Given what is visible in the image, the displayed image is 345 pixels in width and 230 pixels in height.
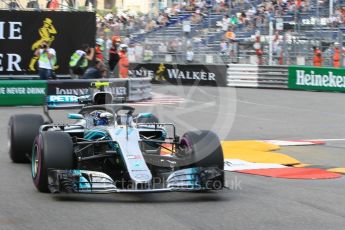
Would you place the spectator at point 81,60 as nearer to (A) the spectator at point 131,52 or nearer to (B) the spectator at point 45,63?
(B) the spectator at point 45,63

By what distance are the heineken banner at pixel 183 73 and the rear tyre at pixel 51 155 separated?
78.7 ft

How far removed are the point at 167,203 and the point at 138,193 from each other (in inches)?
15.0

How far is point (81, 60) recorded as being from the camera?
24.2 metres

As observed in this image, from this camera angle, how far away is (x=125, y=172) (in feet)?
27.6

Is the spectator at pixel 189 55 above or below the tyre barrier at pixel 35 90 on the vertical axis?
above

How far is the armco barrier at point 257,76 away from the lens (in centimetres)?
3050

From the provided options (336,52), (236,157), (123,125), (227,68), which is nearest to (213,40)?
(227,68)

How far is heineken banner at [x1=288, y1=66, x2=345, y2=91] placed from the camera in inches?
1107

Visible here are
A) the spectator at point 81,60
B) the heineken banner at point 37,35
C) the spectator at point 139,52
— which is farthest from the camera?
the spectator at point 139,52

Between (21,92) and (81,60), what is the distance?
3.10 metres

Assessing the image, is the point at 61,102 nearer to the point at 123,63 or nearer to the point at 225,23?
the point at 123,63

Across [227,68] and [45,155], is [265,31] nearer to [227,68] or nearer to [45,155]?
[227,68]

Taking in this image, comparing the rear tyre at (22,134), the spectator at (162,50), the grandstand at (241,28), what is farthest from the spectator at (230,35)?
the rear tyre at (22,134)

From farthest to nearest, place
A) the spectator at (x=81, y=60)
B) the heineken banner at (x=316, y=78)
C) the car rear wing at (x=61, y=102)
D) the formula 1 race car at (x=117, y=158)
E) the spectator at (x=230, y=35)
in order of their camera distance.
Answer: the spectator at (x=230, y=35)
the heineken banner at (x=316, y=78)
the spectator at (x=81, y=60)
the car rear wing at (x=61, y=102)
the formula 1 race car at (x=117, y=158)
